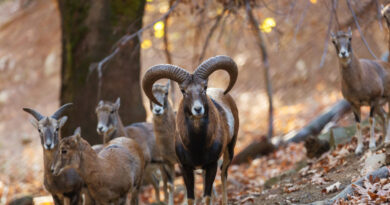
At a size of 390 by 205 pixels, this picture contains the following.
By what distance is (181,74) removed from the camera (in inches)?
316

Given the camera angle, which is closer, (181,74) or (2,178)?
(181,74)

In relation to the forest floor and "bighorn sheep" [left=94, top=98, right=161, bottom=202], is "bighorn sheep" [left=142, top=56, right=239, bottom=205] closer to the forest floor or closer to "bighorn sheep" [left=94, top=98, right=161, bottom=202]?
the forest floor

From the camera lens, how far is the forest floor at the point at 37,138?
32.3 ft

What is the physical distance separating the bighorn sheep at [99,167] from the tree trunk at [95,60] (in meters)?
4.45

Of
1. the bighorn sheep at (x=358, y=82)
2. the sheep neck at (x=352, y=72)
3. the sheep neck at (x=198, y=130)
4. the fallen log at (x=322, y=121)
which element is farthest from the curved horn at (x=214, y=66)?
the fallen log at (x=322, y=121)

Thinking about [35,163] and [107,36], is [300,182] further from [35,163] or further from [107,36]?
[35,163]

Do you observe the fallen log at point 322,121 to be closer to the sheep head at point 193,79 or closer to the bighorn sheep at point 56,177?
the sheep head at point 193,79

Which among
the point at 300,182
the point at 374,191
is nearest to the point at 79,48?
the point at 300,182

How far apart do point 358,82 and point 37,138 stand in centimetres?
1659

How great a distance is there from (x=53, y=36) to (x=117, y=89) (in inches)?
685

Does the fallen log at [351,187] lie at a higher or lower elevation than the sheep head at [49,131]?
lower

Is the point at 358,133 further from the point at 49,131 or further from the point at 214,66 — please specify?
the point at 49,131

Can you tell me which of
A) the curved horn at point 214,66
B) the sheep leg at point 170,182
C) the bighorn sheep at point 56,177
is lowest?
the sheep leg at point 170,182

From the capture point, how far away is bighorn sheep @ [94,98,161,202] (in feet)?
35.1
